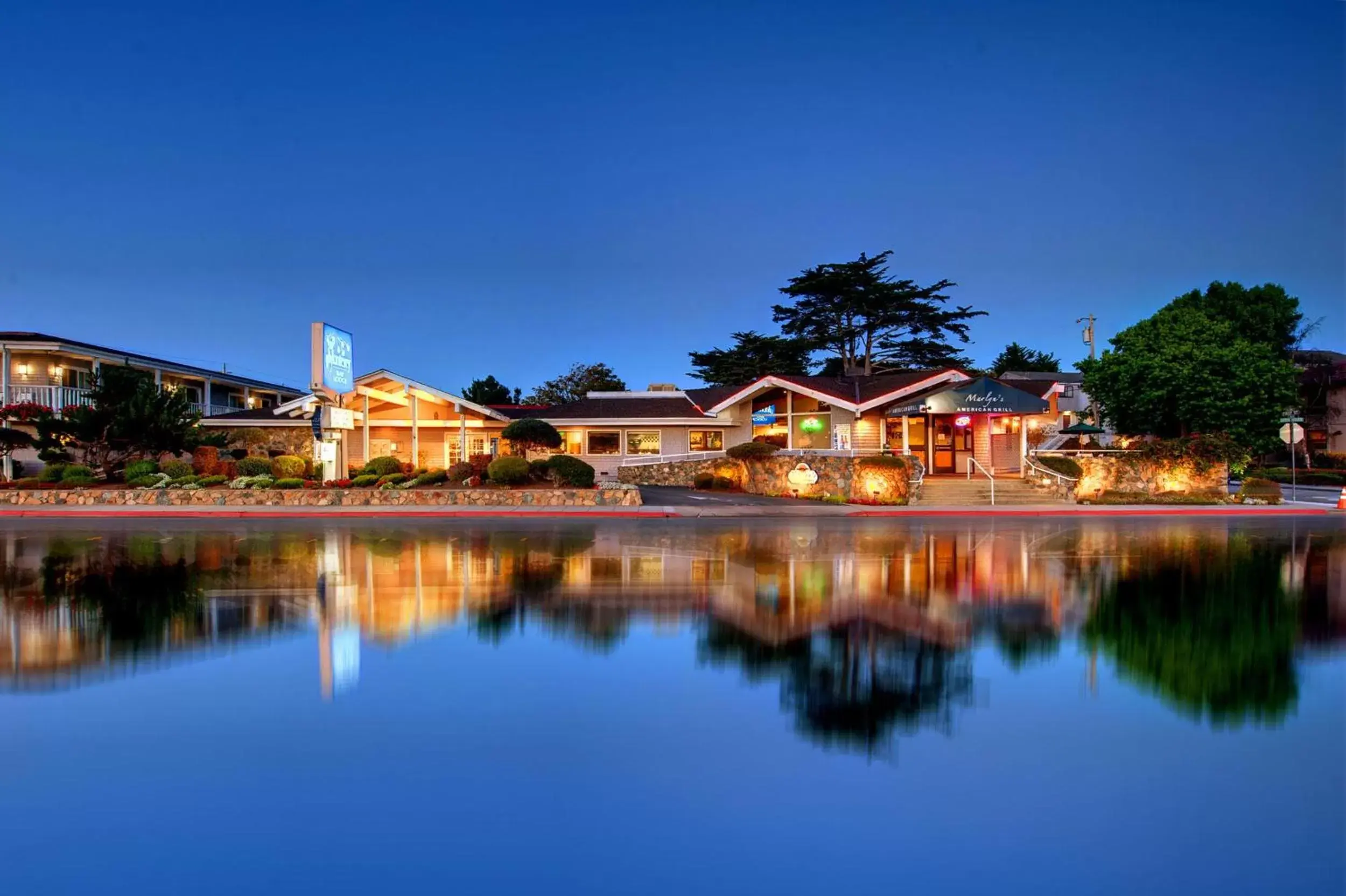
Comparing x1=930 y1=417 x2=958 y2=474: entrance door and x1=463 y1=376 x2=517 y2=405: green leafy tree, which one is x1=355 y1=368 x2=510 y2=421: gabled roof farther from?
x1=463 y1=376 x2=517 y2=405: green leafy tree

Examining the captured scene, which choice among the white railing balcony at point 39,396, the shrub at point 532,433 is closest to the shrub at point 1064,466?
A: the shrub at point 532,433

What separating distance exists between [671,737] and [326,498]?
23.9m

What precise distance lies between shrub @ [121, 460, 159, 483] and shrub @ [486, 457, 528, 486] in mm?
12495

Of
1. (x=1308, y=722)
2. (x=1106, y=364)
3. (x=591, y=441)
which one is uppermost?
(x=1106, y=364)

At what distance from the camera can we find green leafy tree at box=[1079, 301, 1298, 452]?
103 feet

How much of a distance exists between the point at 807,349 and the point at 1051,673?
45440mm

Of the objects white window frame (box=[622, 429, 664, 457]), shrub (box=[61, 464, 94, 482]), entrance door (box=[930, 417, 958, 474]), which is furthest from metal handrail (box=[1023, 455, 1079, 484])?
shrub (box=[61, 464, 94, 482])

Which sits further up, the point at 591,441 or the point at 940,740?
the point at 591,441

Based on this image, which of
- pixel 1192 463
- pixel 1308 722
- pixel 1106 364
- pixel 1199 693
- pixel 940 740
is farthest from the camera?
pixel 1106 364

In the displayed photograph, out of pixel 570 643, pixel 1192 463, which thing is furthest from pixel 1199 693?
pixel 1192 463

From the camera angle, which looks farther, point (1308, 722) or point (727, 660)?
point (727, 660)

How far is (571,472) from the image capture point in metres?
28.5

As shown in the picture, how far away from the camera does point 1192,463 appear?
30062 millimetres

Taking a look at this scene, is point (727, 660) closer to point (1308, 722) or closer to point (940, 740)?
point (940, 740)
